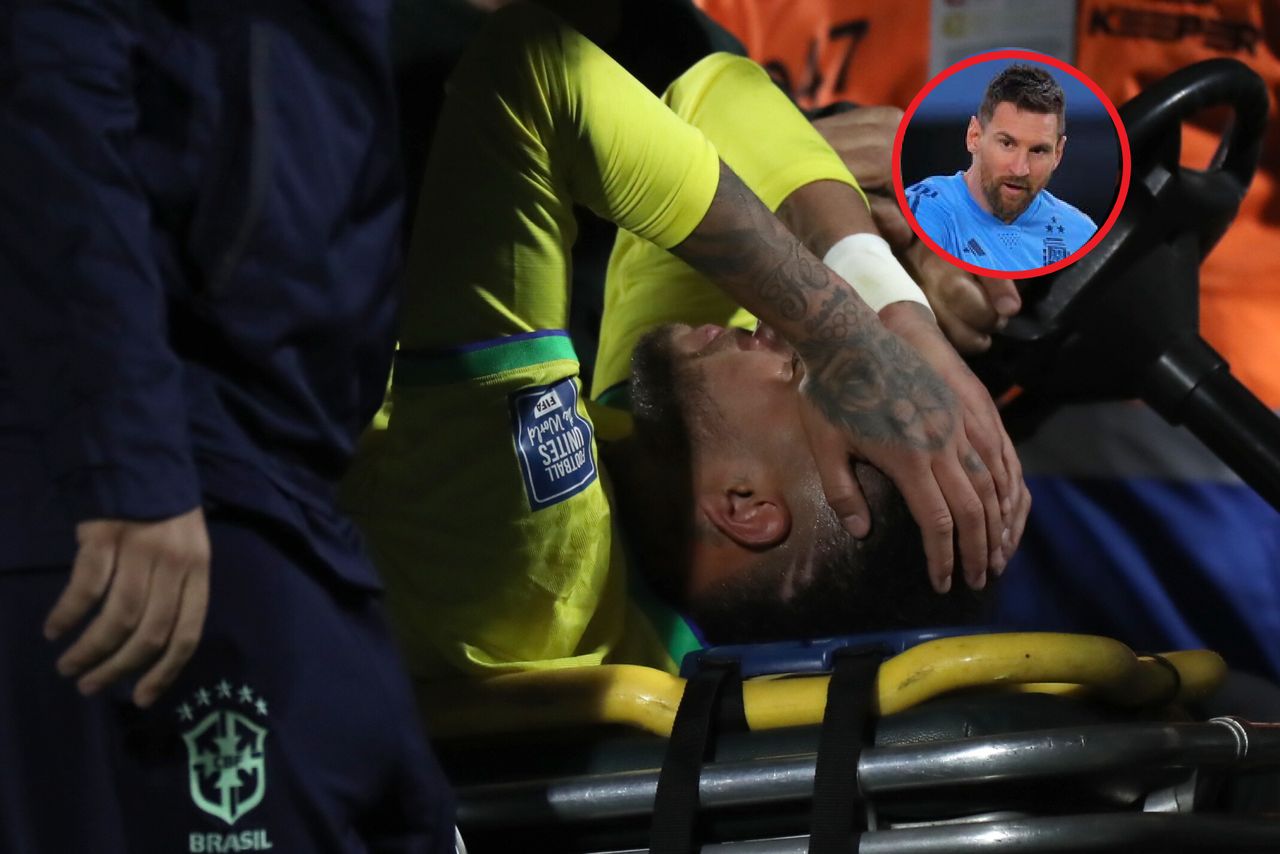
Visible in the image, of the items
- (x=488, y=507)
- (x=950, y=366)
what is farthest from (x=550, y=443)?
(x=950, y=366)

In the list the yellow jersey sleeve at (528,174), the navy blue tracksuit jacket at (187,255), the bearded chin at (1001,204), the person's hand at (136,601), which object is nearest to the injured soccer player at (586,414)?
the yellow jersey sleeve at (528,174)

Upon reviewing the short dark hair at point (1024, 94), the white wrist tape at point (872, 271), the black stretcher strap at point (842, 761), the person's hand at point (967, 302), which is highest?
the short dark hair at point (1024, 94)

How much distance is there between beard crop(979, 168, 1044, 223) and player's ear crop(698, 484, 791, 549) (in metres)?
0.25

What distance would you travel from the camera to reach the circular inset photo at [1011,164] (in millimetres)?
1060

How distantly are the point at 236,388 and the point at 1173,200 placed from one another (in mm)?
872

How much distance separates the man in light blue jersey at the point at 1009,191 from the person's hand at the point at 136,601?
0.62m

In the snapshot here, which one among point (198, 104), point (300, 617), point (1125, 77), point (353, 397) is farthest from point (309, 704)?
point (1125, 77)

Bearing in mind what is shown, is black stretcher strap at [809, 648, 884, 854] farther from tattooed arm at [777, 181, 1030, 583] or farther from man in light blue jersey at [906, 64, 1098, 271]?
man in light blue jersey at [906, 64, 1098, 271]

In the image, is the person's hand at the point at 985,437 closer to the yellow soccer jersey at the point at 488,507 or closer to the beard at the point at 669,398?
the beard at the point at 669,398

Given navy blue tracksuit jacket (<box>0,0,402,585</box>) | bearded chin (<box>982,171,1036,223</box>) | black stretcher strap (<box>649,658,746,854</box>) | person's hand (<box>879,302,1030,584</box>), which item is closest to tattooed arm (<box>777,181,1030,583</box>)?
person's hand (<box>879,302,1030,584</box>)

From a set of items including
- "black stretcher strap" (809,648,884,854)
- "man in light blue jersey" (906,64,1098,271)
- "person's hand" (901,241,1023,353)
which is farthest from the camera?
"person's hand" (901,241,1023,353)

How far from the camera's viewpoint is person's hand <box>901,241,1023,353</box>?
127 cm

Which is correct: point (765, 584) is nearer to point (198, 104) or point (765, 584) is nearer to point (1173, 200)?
point (1173, 200)

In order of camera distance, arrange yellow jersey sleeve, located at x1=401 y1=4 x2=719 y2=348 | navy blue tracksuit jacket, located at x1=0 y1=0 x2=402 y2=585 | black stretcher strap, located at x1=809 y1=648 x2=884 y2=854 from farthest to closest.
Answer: yellow jersey sleeve, located at x1=401 y1=4 x2=719 y2=348 → black stretcher strap, located at x1=809 y1=648 x2=884 y2=854 → navy blue tracksuit jacket, located at x1=0 y1=0 x2=402 y2=585
